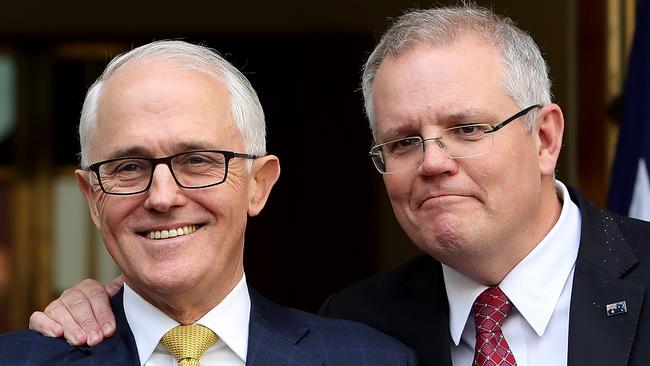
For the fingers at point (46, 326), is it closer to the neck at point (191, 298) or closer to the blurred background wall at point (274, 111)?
the neck at point (191, 298)

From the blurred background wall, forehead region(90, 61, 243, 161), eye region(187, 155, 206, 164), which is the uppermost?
forehead region(90, 61, 243, 161)

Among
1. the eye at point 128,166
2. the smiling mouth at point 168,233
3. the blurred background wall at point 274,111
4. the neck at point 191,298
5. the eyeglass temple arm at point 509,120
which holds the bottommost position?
the blurred background wall at point 274,111

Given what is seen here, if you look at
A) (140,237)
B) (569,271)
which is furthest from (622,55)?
(140,237)

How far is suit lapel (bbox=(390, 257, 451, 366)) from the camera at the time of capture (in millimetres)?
2740

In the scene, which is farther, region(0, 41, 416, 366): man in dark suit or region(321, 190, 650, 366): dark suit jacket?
region(321, 190, 650, 366): dark suit jacket

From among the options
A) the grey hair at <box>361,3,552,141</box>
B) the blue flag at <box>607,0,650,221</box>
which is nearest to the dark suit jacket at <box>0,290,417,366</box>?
the grey hair at <box>361,3,552,141</box>

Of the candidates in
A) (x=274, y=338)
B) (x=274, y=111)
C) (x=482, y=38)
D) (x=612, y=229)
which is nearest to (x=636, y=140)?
(x=612, y=229)

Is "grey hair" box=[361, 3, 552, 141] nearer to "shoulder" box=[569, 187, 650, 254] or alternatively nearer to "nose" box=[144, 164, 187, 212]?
"shoulder" box=[569, 187, 650, 254]

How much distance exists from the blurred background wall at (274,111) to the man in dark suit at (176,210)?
3383mm

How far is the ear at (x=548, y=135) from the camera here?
8.91 feet

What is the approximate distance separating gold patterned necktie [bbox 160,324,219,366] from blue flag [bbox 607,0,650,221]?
150cm

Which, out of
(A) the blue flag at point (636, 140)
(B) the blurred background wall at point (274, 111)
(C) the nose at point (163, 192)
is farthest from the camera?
(B) the blurred background wall at point (274, 111)

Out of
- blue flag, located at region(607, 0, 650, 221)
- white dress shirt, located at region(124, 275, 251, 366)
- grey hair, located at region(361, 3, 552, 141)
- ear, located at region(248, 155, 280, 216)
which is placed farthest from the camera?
blue flag, located at region(607, 0, 650, 221)

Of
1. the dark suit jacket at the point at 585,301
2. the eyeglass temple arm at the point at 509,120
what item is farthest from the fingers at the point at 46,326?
the eyeglass temple arm at the point at 509,120
